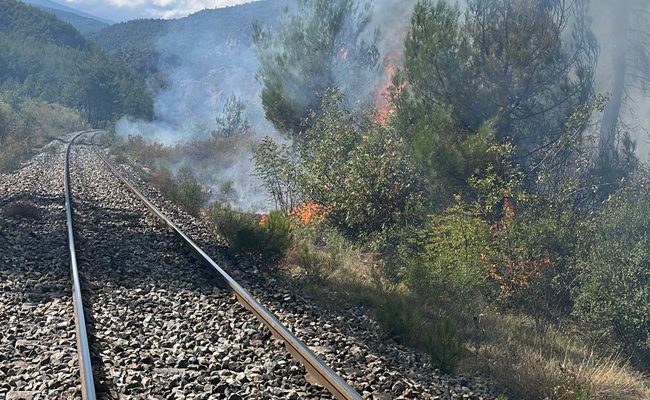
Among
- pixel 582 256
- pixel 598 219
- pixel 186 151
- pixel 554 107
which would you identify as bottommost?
pixel 186 151

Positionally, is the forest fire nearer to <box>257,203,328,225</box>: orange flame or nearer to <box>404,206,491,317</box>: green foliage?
<box>257,203,328,225</box>: orange flame

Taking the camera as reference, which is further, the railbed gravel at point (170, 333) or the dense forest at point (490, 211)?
the dense forest at point (490, 211)

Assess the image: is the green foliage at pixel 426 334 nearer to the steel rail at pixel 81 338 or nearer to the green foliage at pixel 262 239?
the green foliage at pixel 262 239

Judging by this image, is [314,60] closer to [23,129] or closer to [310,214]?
[310,214]

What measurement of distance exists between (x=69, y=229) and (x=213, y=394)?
7.46m

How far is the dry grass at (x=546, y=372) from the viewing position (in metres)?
5.94

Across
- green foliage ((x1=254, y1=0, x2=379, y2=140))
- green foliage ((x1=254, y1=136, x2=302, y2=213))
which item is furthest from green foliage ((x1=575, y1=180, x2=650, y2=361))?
green foliage ((x1=254, y1=0, x2=379, y2=140))

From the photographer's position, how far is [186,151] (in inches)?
1309

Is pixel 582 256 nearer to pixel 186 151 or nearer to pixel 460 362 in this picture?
pixel 460 362

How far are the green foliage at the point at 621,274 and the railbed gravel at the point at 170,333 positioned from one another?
5.55m

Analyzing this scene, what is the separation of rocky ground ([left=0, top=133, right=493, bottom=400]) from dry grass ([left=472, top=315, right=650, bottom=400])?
57 centimetres

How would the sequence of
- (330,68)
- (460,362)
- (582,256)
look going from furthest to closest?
(330,68) → (582,256) → (460,362)

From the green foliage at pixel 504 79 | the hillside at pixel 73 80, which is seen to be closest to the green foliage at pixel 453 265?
the green foliage at pixel 504 79

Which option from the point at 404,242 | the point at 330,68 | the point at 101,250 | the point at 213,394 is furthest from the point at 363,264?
the point at 330,68
